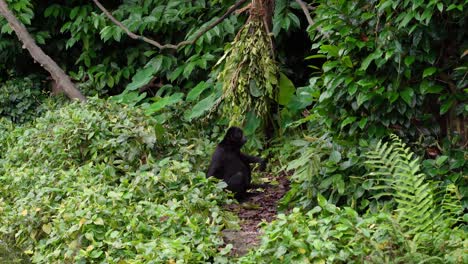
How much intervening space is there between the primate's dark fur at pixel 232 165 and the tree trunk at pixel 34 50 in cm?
443

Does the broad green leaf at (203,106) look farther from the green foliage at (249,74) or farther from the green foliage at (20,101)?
the green foliage at (20,101)

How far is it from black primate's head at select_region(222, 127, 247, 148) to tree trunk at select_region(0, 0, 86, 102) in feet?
14.4

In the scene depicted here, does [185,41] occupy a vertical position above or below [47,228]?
above

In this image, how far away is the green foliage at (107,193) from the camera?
641 cm

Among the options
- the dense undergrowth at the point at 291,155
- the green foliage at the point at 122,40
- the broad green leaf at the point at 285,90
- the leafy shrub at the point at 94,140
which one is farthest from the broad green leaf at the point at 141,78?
the broad green leaf at the point at 285,90

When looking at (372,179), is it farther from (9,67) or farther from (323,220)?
(9,67)

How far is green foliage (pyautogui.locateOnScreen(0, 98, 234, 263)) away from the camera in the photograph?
6410mm

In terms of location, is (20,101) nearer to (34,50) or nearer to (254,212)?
(34,50)

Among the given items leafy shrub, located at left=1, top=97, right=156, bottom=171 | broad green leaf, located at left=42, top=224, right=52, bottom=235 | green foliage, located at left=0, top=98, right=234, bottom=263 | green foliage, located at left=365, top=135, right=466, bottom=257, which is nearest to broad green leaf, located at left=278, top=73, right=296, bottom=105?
green foliage, located at left=0, top=98, right=234, bottom=263

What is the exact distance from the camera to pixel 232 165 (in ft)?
27.6

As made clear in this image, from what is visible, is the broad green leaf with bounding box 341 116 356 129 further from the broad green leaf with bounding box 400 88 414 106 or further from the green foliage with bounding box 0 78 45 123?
the green foliage with bounding box 0 78 45 123

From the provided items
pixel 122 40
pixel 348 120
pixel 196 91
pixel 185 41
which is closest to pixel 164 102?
pixel 196 91

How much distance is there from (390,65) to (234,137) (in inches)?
97.5

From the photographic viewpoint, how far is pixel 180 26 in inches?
491
